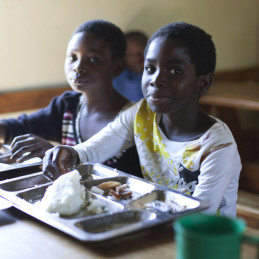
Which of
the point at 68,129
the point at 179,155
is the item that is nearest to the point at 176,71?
the point at 179,155

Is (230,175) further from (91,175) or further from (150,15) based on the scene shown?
(150,15)

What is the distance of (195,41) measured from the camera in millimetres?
1389

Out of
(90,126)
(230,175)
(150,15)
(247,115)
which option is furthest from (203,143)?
(247,115)

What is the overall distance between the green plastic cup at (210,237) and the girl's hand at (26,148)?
960 millimetres

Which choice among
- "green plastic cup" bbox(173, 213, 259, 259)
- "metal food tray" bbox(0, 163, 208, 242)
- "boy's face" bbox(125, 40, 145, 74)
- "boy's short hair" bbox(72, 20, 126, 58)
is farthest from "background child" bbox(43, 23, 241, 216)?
"boy's face" bbox(125, 40, 145, 74)

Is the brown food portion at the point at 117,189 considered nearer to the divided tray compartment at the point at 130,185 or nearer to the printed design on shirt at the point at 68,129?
the divided tray compartment at the point at 130,185

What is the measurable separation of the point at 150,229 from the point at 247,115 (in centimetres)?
338

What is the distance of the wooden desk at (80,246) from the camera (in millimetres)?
875

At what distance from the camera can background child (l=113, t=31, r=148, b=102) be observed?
2973mm

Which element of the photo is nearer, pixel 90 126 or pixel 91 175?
pixel 91 175

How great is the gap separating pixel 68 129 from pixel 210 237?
1.37m

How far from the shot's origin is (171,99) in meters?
1.38

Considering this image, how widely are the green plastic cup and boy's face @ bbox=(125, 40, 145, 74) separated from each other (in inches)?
95.9

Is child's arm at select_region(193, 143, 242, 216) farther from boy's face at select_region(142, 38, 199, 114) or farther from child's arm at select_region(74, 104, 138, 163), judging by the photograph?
child's arm at select_region(74, 104, 138, 163)
